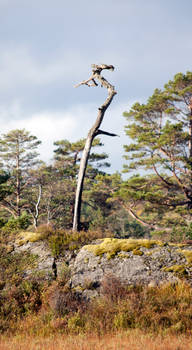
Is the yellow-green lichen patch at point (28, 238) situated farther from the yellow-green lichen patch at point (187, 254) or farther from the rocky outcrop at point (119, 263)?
the yellow-green lichen patch at point (187, 254)

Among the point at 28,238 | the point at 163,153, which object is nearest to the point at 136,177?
the point at 163,153

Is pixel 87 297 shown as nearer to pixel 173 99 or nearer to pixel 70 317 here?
pixel 70 317

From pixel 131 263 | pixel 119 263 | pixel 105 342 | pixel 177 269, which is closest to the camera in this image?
pixel 105 342

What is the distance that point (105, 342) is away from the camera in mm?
4848

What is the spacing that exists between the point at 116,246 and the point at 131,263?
856 mm

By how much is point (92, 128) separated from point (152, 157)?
11200mm

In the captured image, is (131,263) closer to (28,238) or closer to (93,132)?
(28,238)

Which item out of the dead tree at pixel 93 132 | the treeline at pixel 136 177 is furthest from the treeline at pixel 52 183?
the dead tree at pixel 93 132

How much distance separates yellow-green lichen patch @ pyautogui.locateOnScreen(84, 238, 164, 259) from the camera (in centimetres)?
785

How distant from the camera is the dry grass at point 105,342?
4499mm

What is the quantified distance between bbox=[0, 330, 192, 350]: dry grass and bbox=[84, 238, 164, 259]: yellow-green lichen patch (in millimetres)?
2792

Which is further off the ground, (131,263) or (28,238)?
(28,238)

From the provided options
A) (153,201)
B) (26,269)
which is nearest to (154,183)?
(153,201)

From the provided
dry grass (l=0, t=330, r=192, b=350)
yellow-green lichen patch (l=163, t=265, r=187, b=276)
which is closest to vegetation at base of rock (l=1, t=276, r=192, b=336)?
dry grass (l=0, t=330, r=192, b=350)
